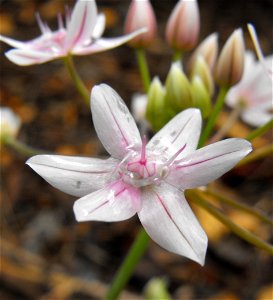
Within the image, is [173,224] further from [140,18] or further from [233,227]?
[140,18]

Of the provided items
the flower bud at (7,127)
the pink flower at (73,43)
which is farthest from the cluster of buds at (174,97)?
the flower bud at (7,127)

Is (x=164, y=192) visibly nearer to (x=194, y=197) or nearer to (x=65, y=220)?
(x=194, y=197)

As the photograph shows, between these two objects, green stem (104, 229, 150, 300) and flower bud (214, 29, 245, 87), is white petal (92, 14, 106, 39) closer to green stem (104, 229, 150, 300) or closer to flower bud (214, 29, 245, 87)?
flower bud (214, 29, 245, 87)

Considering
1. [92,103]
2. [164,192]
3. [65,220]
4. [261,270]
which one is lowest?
[261,270]

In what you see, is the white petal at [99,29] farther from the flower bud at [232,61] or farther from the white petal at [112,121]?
the white petal at [112,121]

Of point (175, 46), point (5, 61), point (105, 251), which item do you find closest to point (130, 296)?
point (105, 251)

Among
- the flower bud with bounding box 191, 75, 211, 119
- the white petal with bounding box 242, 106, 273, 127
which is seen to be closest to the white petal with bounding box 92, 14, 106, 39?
the flower bud with bounding box 191, 75, 211, 119
